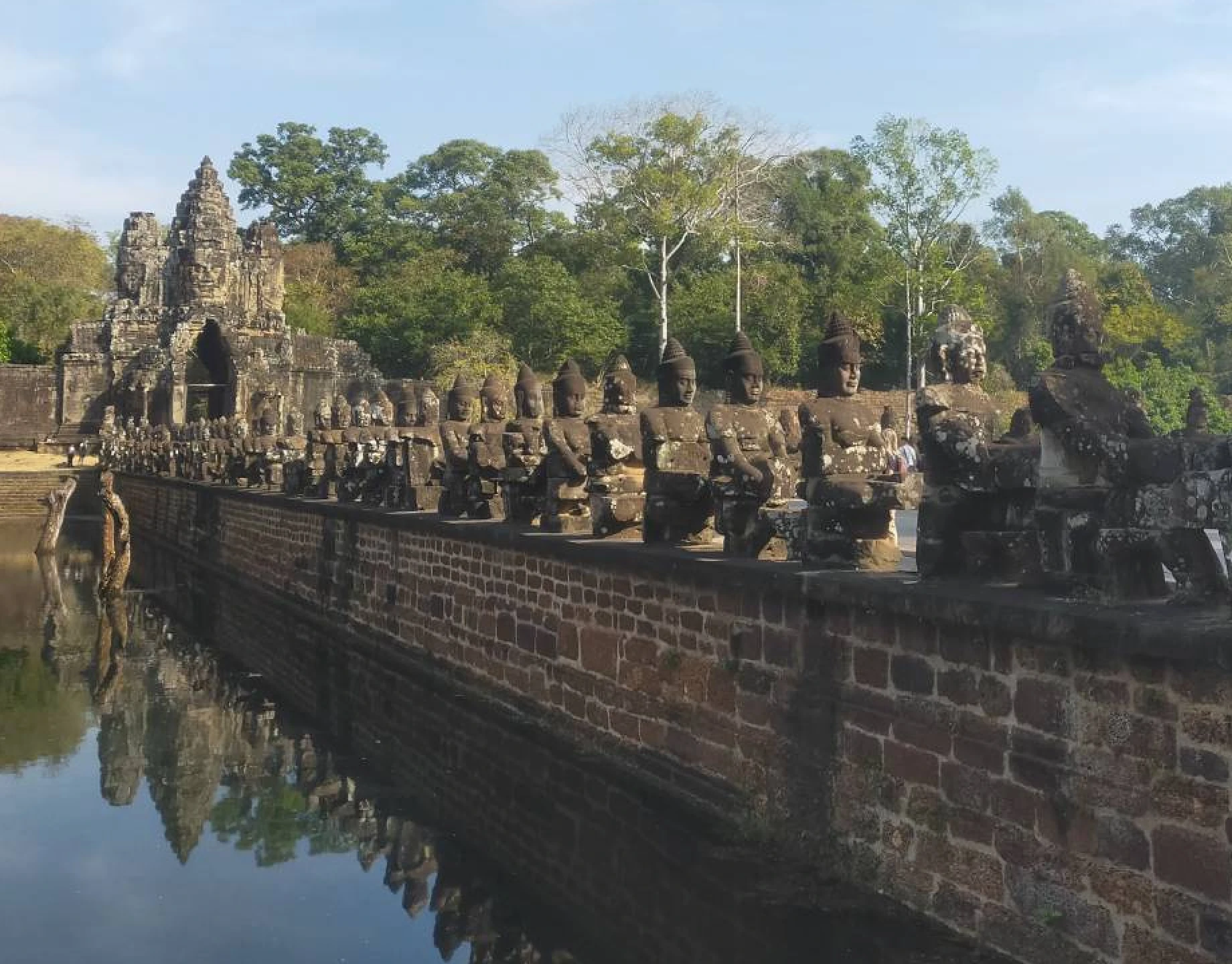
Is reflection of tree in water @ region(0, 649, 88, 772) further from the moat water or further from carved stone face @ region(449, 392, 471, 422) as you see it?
carved stone face @ region(449, 392, 471, 422)

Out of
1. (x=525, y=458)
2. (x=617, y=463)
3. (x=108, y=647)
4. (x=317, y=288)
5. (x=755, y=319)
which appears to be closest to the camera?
(x=617, y=463)

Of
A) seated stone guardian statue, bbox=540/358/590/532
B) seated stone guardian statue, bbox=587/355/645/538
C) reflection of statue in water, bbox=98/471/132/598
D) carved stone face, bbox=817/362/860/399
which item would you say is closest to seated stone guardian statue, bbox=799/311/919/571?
carved stone face, bbox=817/362/860/399

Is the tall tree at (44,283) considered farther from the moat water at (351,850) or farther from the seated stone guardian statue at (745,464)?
the seated stone guardian statue at (745,464)

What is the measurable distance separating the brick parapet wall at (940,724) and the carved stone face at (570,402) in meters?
1.43

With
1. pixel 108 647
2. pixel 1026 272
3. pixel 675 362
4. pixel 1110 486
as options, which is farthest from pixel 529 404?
pixel 1026 272

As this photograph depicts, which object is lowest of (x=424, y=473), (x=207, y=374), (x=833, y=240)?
(x=424, y=473)

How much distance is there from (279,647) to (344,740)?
451 cm

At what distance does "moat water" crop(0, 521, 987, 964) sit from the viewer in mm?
5578

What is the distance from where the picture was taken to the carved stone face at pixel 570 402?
34.1 ft

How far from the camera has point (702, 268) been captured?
49719mm

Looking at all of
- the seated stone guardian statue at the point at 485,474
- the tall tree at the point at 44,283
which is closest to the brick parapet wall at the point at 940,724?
the seated stone guardian statue at the point at 485,474

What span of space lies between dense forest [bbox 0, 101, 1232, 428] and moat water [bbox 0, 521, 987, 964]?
86.0 feet

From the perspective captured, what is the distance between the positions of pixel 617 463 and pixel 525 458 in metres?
1.86

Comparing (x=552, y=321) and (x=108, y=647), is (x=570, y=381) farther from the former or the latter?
(x=552, y=321)
